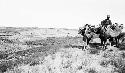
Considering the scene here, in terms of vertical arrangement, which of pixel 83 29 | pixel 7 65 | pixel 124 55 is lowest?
pixel 7 65

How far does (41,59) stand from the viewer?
17.4 m

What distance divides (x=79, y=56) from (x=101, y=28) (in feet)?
11.9

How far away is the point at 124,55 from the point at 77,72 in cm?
456

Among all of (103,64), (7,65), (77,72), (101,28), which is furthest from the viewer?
(101,28)

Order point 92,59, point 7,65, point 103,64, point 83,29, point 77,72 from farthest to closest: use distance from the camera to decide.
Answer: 1. point 83,29
2. point 7,65
3. point 92,59
4. point 103,64
5. point 77,72

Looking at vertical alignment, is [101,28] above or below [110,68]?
above

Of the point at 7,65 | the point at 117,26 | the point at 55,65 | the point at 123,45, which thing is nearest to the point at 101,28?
the point at 117,26

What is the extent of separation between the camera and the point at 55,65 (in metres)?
15.8

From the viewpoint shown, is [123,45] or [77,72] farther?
[123,45]

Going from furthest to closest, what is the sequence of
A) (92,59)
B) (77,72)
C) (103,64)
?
(92,59) < (103,64) < (77,72)

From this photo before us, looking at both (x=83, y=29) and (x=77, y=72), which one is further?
(x=83, y=29)

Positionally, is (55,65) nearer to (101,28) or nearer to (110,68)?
(110,68)

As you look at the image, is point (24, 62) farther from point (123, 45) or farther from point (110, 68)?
point (123, 45)

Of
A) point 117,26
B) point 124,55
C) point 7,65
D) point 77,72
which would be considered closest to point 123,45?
point 117,26
